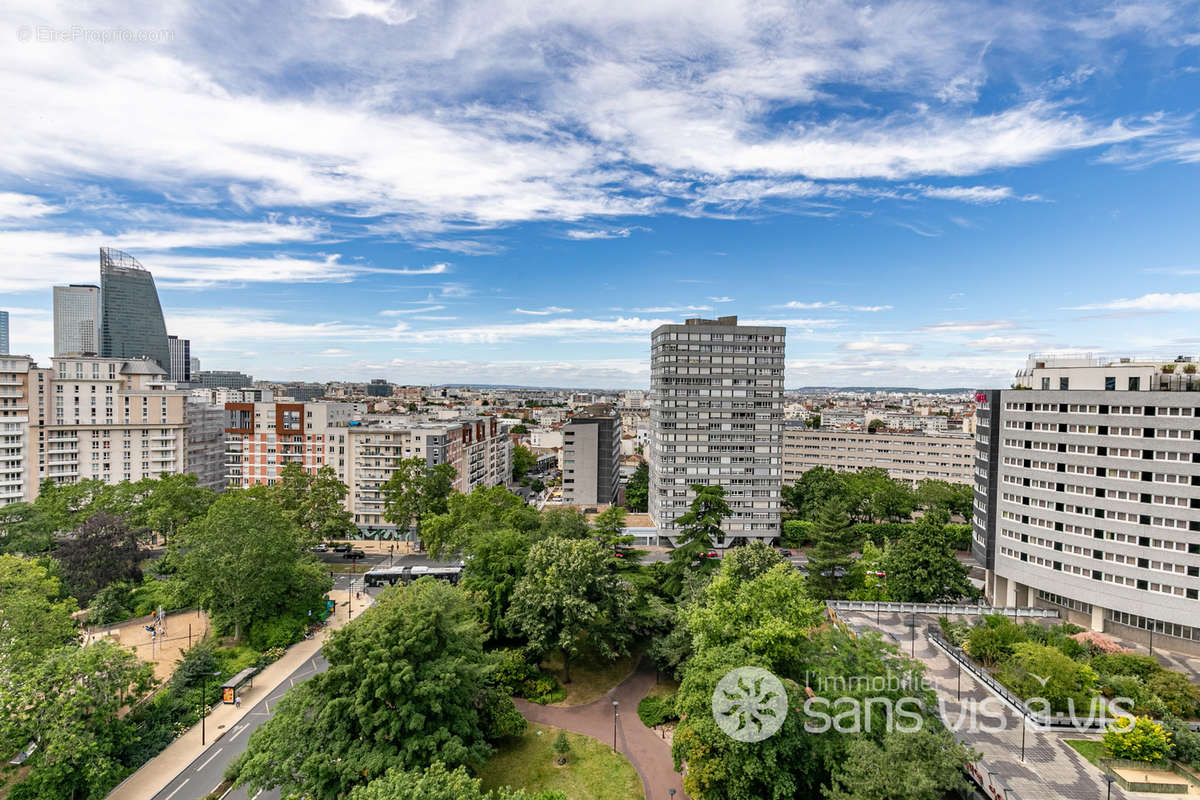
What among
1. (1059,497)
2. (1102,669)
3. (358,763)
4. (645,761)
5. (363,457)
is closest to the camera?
(358,763)

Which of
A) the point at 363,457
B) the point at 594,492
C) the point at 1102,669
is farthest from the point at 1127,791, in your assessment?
the point at 363,457

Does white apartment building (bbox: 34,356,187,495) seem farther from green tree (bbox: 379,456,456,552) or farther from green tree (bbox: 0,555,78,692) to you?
green tree (bbox: 0,555,78,692)

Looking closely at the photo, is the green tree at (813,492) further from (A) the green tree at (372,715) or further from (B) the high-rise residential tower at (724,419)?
(A) the green tree at (372,715)

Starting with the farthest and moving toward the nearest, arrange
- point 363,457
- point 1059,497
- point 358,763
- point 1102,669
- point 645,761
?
1. point 363,457
2. point 1059,497
3. point 1102,669
4. point 645,761
5. point 358,763

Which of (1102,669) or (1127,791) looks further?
(1102,669)

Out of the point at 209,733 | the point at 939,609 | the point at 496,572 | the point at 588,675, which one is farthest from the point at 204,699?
the point at 939,609

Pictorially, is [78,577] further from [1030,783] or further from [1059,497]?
[1059,497]

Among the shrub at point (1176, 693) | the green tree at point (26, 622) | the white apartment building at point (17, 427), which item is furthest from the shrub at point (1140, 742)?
the white apartment building at point (17, 427)

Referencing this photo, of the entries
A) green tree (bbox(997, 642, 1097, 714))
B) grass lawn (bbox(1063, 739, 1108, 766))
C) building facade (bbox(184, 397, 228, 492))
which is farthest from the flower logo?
building facade (bbox(184, 397, 228, 492))
